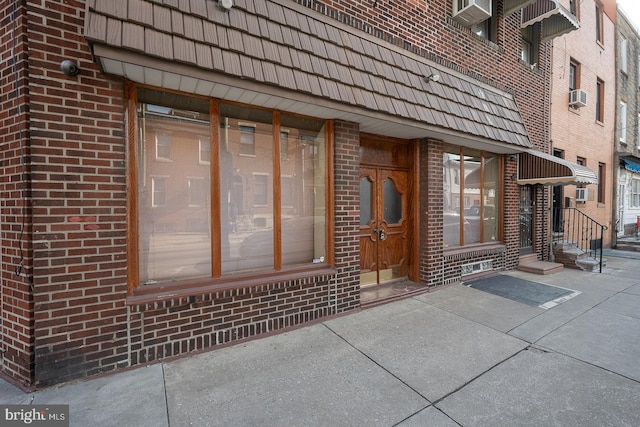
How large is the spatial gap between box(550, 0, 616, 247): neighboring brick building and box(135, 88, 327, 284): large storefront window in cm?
830

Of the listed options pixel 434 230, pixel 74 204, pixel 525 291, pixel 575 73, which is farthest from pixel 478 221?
pixel 575 73

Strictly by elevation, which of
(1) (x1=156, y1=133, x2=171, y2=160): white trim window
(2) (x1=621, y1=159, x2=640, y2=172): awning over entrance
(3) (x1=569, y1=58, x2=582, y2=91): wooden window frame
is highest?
(3) (x1=569, y1=58, x2=582, y2=91): wooden window frame

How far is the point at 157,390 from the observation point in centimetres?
264

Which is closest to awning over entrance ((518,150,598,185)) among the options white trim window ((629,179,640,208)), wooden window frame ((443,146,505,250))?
wooden window frame ((443,146,505,250))

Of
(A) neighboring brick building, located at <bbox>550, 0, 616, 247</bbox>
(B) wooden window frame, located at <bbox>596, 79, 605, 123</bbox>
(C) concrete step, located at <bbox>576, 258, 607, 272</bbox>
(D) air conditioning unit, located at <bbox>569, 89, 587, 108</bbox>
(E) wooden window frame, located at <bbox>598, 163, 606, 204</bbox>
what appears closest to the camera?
(C) concrete step, located at <bbox>576, 258, 607, 272</bbox>

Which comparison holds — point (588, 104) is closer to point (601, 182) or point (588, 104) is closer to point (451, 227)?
point (601, 182)

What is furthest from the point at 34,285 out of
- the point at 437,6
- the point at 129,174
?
the point at 437,6

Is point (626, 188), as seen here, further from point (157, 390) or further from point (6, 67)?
point (6, 67)

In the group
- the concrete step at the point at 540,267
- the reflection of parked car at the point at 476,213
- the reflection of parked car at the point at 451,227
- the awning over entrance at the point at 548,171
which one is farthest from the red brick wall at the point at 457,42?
the concrete step at the point at 540,267

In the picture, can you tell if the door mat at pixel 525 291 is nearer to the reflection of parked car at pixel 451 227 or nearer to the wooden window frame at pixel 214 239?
the reflection of parked car at pixel 451 227

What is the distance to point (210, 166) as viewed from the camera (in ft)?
11.6

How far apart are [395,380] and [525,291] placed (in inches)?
163

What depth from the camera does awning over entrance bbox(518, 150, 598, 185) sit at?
6.48 m

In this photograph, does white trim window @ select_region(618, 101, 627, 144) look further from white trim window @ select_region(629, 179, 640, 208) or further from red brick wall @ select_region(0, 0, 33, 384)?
red brick wall @ select_region(0, 0, 33, 384)
